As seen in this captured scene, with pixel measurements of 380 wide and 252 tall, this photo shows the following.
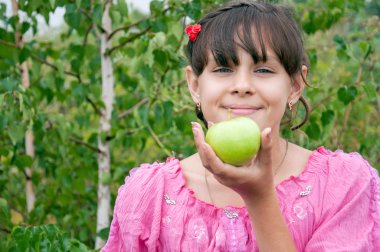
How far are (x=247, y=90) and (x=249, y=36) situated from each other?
0.54ft

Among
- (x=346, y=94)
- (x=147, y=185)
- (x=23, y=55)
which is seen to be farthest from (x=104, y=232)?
(x=346, y=94)

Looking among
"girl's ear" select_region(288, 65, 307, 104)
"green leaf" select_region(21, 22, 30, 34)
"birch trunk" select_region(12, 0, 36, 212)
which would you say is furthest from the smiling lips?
"birch trunk" select_region(12, 0, 36, 212)

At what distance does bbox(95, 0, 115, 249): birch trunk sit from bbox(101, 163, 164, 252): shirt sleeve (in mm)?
1140

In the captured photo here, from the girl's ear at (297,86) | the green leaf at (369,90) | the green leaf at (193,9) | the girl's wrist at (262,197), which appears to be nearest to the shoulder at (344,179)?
the girl's ear at (297,86)

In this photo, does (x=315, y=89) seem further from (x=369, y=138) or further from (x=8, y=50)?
(x=8, y=50)

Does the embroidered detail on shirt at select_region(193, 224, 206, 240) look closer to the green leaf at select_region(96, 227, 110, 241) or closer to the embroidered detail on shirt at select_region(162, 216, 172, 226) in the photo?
the embroidered detail on shirt at select_region(162, 216, 172, 226)

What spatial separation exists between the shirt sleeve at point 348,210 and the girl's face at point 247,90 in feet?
0.83

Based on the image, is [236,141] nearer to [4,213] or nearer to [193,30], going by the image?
[193,30]

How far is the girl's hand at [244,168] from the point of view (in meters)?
1.59

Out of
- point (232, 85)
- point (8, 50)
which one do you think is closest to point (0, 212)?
point (8, 50)

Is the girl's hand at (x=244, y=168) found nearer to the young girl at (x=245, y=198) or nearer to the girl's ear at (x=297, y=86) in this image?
the young girl at (x=245, y=198)

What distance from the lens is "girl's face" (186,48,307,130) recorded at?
5.91ft

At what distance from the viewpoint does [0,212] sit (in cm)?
277

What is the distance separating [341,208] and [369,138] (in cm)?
199
